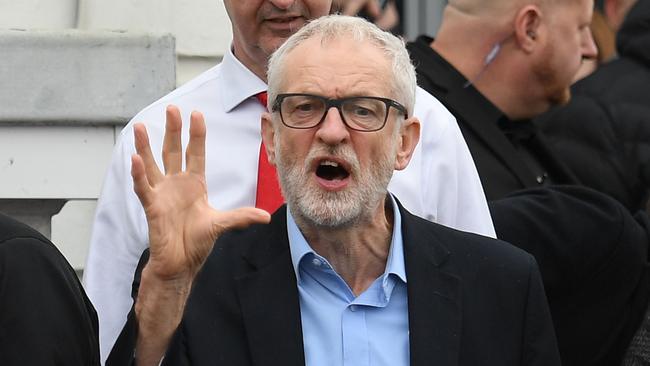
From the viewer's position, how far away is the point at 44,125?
18.3 ft

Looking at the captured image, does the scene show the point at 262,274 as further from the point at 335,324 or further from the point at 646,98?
the point at 646,98

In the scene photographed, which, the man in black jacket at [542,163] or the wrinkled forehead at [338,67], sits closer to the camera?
the wrinkled forehead at [338,67]

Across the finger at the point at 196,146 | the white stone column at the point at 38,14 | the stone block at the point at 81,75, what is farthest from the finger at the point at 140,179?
the white stone column at the point at 38,14

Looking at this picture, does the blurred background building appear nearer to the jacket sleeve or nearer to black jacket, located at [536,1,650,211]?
black jacket, located at [536,1,650,211]

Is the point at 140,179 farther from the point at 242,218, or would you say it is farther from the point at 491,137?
the point at 491,137

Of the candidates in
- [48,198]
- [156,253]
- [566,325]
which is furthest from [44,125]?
[156,253]

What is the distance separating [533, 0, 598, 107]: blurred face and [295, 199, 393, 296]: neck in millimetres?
2552

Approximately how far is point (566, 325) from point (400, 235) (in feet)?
3.78

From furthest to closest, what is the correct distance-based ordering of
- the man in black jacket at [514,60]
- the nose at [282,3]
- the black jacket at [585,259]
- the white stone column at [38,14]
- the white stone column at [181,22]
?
the man in black jacket at [514,60] < the white stone column at [181,22] < the white stone column at [38,14] < the black jacket at [585,259] < the nose at [282,3]

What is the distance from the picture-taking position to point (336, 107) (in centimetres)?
370

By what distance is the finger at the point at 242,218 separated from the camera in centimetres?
349

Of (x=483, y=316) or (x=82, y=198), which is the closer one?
(x=483, y=316)

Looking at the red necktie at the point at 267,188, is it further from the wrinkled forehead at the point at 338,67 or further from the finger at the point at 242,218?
the finger at the point at 242,218

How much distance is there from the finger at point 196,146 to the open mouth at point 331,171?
273 millimetres
